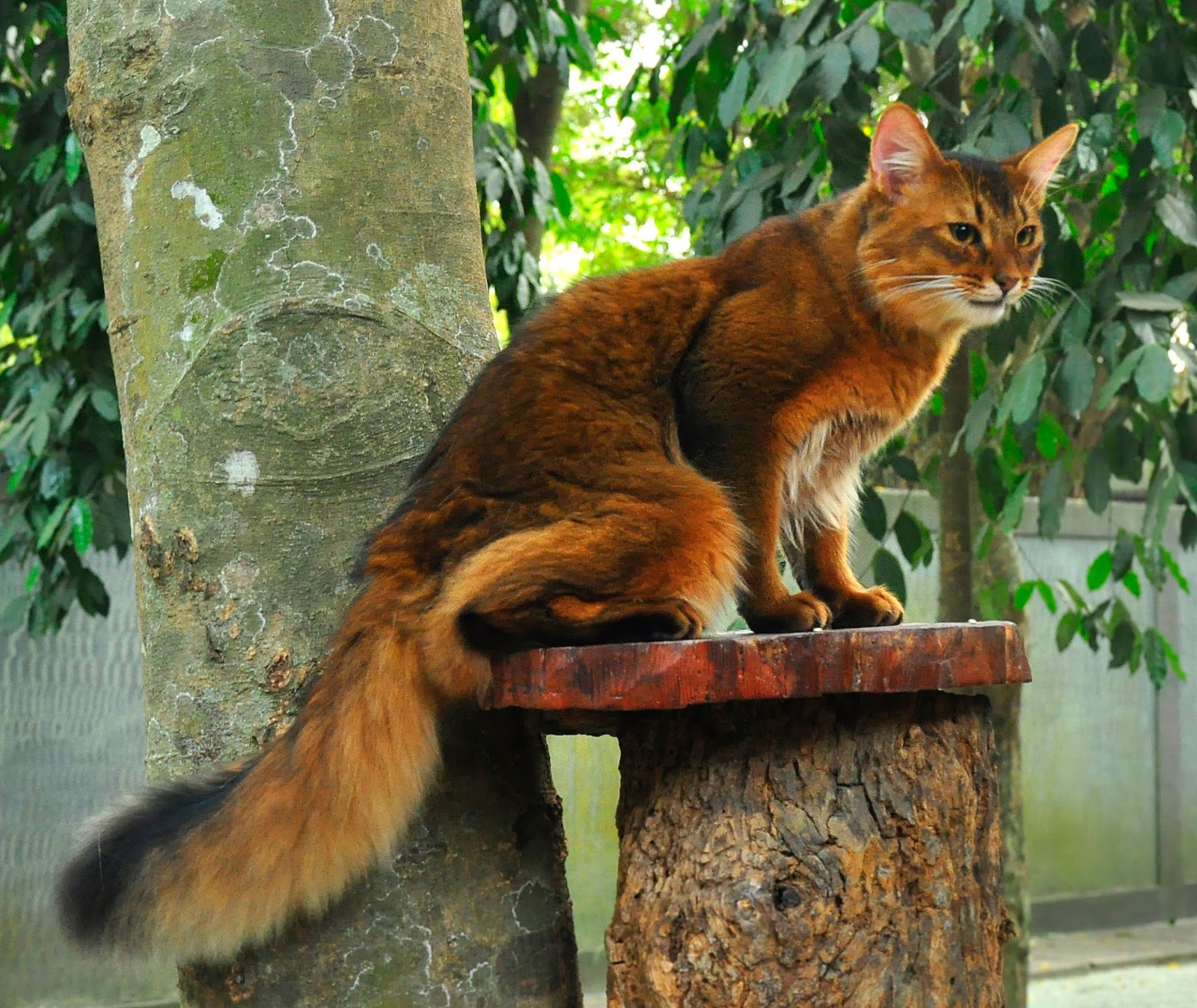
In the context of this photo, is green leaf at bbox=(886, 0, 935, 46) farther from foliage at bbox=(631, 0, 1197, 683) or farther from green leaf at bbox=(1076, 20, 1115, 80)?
green leaf at bbox=(1076, 20, 1115, 80)

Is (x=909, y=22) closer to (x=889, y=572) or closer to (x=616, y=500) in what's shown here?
(x=889, y=572)

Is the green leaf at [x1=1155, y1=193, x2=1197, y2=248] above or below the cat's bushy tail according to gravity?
above

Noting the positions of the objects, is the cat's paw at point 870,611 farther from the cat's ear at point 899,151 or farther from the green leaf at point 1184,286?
the green leaf at point 1184,286

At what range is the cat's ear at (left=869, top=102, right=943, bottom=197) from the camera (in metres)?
2.46

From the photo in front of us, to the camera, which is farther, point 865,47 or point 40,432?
point 40,432

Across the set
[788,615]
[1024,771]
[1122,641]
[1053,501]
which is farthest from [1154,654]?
[1024,771]

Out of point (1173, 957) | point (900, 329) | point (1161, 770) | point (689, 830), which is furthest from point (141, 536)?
point (1161, 770)

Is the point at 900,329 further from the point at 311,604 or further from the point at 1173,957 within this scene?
the point at 1173,957

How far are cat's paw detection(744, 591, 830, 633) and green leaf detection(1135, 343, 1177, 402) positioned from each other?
2.61ft

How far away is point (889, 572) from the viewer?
10.9 feet

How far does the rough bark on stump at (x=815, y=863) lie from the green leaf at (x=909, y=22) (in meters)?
1.55

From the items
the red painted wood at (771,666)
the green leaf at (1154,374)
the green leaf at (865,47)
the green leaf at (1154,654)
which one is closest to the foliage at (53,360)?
the green leaf at (865,47)

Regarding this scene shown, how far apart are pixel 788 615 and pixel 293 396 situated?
2.65 feet

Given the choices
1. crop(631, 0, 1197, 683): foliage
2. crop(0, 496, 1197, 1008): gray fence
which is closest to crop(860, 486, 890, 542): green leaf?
crop(631, 0, 1197, 683): foliage
